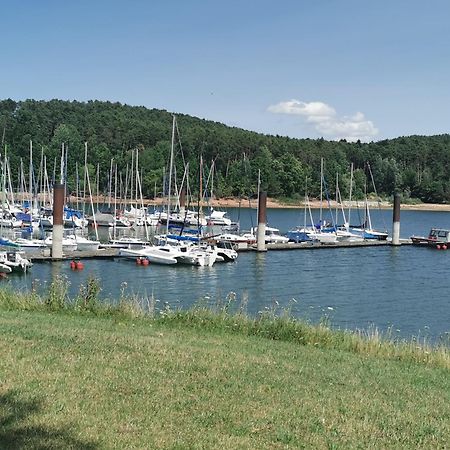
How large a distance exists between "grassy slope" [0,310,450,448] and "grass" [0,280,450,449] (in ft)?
0.07

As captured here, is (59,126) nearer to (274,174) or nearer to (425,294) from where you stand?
(274,174)

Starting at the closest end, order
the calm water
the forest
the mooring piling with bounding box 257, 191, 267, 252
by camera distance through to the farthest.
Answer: the calm water → the mooring piling with bounding box 257, 191, 267, 252 → the forest

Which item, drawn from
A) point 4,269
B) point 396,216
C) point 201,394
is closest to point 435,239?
point 396,216

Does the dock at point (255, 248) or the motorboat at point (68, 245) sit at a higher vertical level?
the motorboat at point (68, 245)

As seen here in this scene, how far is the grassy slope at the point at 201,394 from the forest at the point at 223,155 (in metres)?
125

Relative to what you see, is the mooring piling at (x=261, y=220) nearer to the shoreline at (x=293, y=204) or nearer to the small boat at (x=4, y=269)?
the small boat at (x=4, y=269)

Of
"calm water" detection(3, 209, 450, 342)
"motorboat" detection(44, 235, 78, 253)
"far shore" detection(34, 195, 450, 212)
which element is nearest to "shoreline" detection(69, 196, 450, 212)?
"far shore" detection(34, 195, 450, 212)

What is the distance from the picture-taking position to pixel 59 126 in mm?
164000

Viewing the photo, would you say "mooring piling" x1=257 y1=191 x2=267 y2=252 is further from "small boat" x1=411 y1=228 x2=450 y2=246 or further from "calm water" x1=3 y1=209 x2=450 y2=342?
"small boat" x1=411 y1=228 x2=450 y2=246

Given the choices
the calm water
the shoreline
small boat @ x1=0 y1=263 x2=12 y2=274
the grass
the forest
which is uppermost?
the forest

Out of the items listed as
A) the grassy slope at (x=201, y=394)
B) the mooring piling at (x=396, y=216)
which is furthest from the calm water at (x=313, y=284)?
the grassy slope at (x=201, y=394)

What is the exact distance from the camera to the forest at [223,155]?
145 metres

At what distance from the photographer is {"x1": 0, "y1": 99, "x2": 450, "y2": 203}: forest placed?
145250mm

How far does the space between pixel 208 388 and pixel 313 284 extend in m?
35.8
